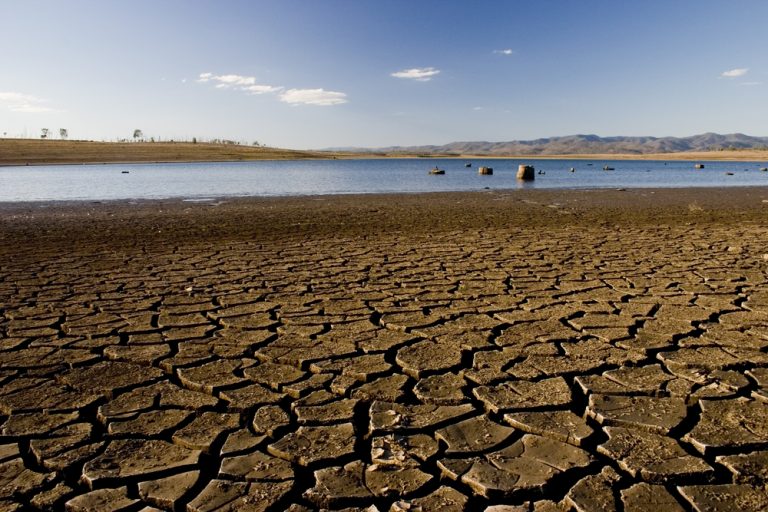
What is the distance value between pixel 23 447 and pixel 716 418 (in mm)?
3136

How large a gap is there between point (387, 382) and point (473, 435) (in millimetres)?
711

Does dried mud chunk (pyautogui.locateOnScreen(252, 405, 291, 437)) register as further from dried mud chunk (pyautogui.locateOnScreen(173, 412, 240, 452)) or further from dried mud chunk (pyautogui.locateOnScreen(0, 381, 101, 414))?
dried mud chunk (pyautogui.locateOnScreen(0, 381, 101, 414))

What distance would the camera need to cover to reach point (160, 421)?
2.67 metres

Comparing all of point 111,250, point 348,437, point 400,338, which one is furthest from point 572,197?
point 348,437

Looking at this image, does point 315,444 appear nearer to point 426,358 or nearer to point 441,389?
point 441,389

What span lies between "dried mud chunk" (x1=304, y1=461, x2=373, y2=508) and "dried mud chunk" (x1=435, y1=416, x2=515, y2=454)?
0.40 metres

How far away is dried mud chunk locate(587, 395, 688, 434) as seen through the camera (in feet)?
8.35

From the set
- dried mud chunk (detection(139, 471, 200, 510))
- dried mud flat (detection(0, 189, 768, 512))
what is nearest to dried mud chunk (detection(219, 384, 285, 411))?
dried mud flat (detection(0, 189, 768, 512))

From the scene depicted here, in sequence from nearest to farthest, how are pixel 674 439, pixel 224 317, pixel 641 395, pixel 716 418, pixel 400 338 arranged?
pixel 674 439 < pixel 716 418 < pixel 641 395 < pixel 400 338 < pixel 224 317

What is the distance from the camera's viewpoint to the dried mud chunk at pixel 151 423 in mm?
2564

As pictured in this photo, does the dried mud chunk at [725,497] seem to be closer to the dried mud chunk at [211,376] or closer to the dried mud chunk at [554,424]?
the dried mud chunk at [554,424]

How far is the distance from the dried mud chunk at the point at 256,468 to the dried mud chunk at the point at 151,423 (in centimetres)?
48

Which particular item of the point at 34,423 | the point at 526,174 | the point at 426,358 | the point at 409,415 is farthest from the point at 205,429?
the point at 526,174

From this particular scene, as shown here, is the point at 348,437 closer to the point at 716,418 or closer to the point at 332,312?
the point at 716,418
